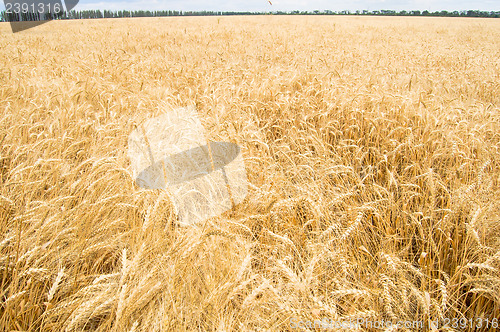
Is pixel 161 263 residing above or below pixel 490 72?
below

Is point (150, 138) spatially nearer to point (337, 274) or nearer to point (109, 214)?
point (109, 214)

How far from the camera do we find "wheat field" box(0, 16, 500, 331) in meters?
1.06

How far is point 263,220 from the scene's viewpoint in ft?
5.13

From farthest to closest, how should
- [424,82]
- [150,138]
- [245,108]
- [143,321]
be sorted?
[424,82], [245,108], [150,138], [143,321]

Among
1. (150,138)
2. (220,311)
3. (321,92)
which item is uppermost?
(321,92)

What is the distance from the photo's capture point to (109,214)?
5.25ft

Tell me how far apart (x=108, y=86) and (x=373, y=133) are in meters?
3.34

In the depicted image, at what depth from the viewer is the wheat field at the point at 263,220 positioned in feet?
3.48

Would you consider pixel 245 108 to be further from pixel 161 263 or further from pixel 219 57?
pixel 219 57

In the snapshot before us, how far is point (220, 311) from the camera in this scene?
3.58 feet

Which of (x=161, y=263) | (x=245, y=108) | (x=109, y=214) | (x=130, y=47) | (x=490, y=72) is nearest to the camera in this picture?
(x=161, y=263)

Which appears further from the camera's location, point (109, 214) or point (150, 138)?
point (150, 138)

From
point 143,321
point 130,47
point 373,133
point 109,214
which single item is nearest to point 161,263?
point 143,321

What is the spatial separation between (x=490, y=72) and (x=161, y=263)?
6782 millimetres
